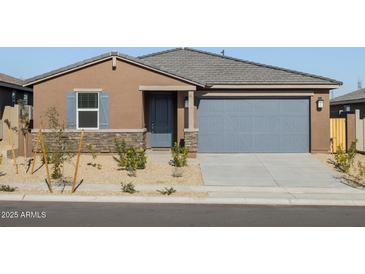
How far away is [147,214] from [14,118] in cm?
1302

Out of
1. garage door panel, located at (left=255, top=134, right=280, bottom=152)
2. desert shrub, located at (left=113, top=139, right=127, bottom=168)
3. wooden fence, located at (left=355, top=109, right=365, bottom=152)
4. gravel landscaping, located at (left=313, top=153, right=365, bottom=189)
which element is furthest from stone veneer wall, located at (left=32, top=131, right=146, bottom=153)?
wooden fence, located at (left=355, top=109, right=365, bottom=152)

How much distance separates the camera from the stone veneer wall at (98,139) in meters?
18.1

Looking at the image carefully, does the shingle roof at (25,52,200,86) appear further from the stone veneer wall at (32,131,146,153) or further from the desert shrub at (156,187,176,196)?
the desert shrub at (156,187,176,196)

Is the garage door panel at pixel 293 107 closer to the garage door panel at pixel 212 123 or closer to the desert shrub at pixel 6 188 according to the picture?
the garage door panel at pixel 212 123

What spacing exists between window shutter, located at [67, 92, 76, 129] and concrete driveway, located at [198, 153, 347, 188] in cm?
541

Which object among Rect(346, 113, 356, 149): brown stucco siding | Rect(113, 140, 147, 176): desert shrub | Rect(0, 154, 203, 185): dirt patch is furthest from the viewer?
Rect(346, 113, 356, 149): brown stucco siding

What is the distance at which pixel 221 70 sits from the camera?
20984 millimetres

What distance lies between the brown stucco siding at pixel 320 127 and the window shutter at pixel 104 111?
8.93m

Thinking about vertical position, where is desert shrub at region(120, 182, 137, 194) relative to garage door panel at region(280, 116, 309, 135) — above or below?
below

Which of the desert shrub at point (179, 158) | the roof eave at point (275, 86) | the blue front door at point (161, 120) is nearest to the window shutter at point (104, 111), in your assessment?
the blue front door at point (161, 120)

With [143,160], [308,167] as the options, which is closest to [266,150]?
[308,167]

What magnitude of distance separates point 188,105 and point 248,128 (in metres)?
2.99

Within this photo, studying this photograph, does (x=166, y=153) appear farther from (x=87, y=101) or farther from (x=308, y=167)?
(x=308, y=167)

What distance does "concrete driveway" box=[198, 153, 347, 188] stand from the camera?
13953 mm
